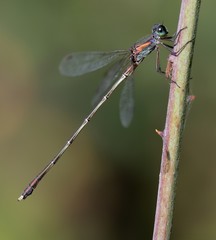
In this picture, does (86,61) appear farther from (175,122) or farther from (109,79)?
(175,122)

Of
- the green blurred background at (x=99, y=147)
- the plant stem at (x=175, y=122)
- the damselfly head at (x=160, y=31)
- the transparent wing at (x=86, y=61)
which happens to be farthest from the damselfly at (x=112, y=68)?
the plant stem at (x=175, y=122)

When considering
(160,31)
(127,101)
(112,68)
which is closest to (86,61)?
(112,68)

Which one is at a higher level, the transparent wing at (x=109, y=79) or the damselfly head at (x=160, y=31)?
the damselfly head at (x=160, y=31)

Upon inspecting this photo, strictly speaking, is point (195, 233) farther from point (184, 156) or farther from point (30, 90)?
point (30, 90)

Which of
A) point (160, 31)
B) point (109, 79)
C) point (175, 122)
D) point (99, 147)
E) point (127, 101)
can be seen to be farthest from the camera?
point (99, 147)

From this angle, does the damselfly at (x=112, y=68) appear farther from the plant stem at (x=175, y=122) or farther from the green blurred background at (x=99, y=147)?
the plant stem at (x=175, y=122)

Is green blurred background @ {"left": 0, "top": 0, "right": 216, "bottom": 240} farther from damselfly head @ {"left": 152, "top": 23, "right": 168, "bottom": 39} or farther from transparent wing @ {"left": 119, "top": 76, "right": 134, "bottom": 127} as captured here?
damselfly head @ {"left": 152, "top": 23, "right": 168, "bottom": 39}
